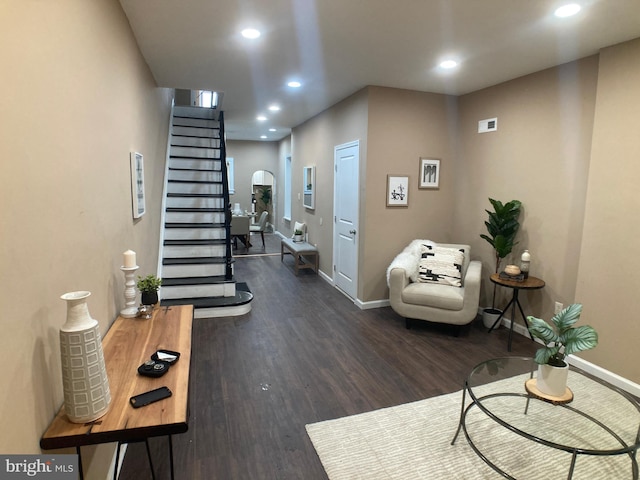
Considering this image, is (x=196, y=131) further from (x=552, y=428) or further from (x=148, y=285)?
(x=552, y=428)

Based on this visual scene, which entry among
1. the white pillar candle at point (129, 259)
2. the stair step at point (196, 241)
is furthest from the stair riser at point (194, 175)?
the white pillar candle at point (129, 259)

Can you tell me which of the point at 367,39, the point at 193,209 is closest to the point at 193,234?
the point at 193,209

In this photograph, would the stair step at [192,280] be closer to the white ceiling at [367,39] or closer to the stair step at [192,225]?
the stair step at [192,225]

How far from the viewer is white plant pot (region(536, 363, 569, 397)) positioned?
1873mm

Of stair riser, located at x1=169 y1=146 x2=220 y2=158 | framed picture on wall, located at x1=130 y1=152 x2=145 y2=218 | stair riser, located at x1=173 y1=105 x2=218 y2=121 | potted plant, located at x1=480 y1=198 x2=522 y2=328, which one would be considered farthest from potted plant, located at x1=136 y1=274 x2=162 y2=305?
stair riser, located at x1=173 y1=105 x2=218 y2=121

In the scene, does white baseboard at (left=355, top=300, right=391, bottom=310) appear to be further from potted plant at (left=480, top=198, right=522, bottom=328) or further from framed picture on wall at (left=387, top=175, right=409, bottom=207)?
potted plant at (left=480, top=198, right=522, bottom=328)

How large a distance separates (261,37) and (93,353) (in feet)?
8.53

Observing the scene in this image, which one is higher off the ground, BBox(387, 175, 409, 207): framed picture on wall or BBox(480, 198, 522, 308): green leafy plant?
BBox(387, 175, 409, 207): framed picture on wall

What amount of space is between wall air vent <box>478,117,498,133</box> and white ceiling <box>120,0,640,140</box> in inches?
15.6

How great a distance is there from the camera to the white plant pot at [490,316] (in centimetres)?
387

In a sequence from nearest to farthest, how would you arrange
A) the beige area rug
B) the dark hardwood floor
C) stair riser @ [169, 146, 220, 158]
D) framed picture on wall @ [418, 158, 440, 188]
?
the beige area rug
the dark hardwood floor
framed picture on wall @ [418, 158, 440, 188]
stair riser @ [169, 146, 220, 158]

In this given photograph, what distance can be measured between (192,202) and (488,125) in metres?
4.12

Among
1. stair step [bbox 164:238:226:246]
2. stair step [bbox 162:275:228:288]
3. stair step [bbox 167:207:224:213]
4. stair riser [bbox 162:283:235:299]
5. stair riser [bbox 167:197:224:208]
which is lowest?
stair riser [bbox 162:283:235:299]

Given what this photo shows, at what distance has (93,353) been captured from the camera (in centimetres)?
119
